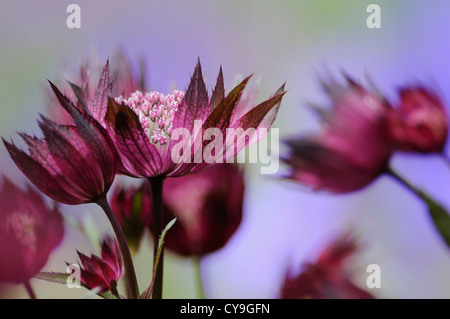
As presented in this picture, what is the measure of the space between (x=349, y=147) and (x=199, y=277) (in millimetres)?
122

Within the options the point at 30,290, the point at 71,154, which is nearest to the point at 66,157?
the point at 71,154

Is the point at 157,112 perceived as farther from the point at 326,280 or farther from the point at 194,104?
the point at 326,280

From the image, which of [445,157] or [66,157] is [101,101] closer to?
[66,157]

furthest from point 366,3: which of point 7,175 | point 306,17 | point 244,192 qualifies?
point 7,175

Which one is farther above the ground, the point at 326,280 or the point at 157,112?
the point at 157,112

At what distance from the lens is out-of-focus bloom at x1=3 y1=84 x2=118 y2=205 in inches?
7.9

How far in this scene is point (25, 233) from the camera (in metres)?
0.26

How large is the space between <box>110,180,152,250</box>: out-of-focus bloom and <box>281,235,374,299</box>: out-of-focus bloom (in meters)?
0.09

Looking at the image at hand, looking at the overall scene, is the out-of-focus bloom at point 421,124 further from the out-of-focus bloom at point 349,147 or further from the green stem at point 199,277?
the green stem at point 199,277

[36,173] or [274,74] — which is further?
[274,74]

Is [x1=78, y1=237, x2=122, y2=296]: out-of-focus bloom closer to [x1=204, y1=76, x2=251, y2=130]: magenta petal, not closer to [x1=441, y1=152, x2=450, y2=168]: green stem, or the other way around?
[x1=204, y1=76, x2=251, y2=130]: magenta petal

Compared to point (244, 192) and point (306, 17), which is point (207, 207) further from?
point (306, 17)

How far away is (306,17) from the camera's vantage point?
12.6 inches

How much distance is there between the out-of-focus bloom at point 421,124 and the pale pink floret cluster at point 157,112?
0.13 meters
